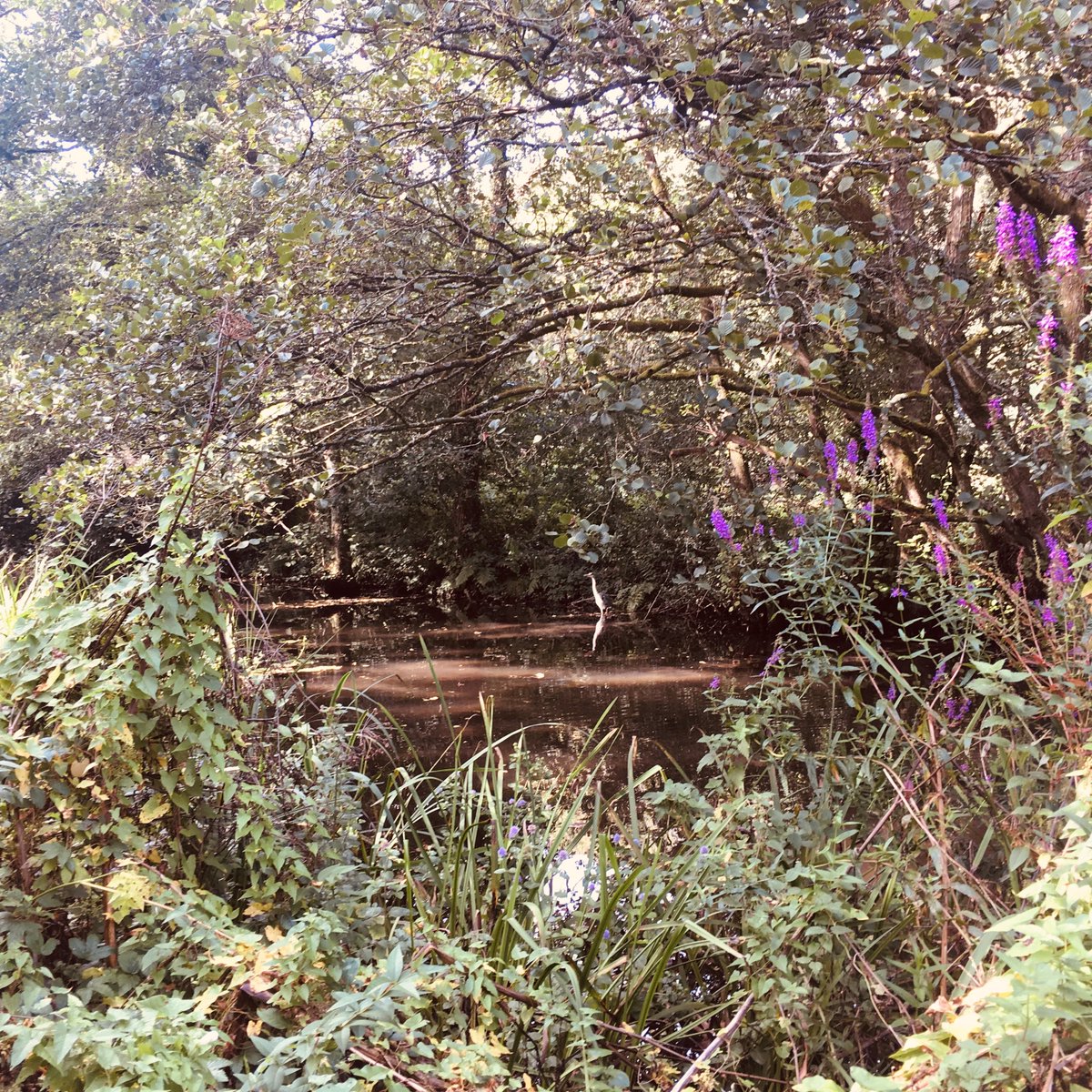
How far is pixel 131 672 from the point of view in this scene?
5.72 feet

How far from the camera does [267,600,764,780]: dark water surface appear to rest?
640 centimetres

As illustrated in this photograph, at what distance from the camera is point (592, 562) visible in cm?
315

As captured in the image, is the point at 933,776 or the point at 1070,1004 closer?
the point at 1070,1004

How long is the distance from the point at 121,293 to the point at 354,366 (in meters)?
1.31

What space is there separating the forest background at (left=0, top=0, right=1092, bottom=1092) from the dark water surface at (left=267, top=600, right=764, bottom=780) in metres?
1.72

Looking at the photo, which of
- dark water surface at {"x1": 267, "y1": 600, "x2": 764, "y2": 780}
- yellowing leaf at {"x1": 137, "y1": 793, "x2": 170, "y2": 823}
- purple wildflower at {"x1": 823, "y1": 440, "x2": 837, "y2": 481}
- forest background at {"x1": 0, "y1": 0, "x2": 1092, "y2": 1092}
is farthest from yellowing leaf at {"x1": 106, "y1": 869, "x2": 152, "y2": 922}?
dark water surface at {"x1": 267, "y1": 600, "x2": 764, "y2": 780}

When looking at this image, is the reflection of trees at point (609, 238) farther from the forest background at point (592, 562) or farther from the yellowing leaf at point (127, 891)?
the yellowing leaf at point (127, 891)

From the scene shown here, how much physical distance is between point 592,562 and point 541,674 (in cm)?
568

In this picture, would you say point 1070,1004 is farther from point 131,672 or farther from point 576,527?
point 576,527

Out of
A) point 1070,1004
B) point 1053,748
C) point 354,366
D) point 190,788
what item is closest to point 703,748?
point 354,366

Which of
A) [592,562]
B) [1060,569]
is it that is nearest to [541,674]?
A: [592,562]

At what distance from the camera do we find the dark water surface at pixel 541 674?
6.40 m

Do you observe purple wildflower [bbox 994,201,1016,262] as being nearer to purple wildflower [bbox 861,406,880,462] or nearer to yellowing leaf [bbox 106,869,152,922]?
purple wildflower [bbox 861,406,880,462]

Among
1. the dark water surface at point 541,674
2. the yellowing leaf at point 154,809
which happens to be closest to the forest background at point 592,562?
the yellowing leaf at point 154,809
